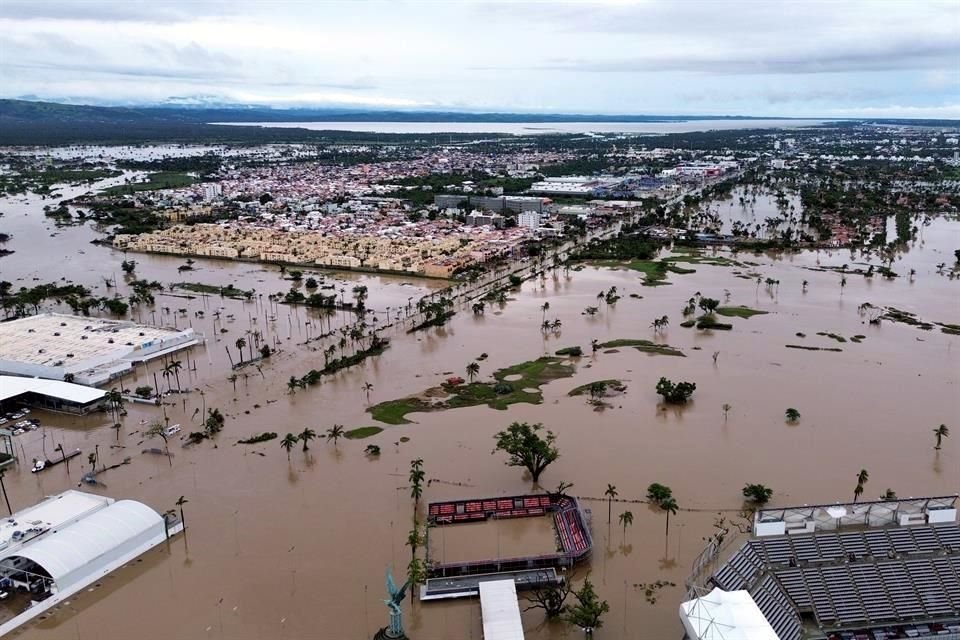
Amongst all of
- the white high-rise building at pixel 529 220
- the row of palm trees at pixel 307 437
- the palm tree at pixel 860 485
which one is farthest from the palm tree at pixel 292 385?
the white high-rise building at pixel 529 220

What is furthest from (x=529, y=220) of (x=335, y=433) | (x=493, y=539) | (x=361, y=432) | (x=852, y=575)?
(x=852, y=575)

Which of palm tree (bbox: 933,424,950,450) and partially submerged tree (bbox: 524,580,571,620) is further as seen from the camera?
palm tree (bbox: 933,424,950,450)

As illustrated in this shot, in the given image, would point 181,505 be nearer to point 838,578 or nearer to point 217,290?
point 838,578

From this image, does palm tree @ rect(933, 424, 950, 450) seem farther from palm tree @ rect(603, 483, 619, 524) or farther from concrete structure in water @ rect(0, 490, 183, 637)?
concrete structure in water @ rect(0, 490, 183, 637)

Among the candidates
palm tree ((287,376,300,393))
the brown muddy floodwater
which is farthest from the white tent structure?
palm tree ((287,376,300,393))

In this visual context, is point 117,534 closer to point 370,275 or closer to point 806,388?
point 806,388

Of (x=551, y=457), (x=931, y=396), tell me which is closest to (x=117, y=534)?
(x=551, y=457)

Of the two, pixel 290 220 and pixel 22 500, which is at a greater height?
pixel 290 220
